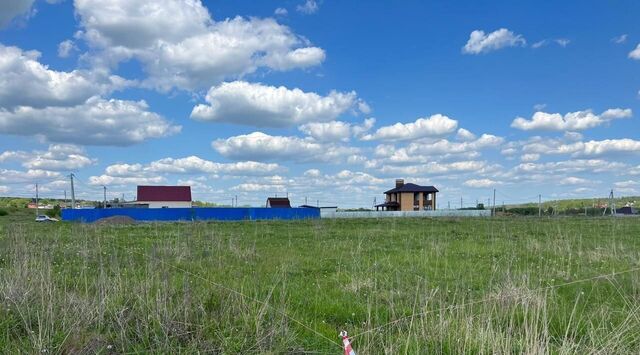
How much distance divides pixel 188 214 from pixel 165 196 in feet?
82.8

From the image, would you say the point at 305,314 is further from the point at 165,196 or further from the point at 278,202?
the point at 278,202

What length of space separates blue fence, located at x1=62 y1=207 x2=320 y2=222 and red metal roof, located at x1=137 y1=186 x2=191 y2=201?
71.6ft

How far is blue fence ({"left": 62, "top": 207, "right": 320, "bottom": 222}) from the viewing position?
44272mm

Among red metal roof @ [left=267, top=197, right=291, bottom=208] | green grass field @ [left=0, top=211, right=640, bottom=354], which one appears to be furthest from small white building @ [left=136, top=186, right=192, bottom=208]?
green grass field @ [left=0, top=211, right=640, bottom=354]

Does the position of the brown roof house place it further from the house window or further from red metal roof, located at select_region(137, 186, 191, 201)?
red metal roof, located at select_region(137, 186, 191, 201)

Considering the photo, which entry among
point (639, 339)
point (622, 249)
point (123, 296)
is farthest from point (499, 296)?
point (622, 249)

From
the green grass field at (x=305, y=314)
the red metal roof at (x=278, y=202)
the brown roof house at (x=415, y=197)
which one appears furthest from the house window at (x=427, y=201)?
the green grass field at (x=305, y=314)

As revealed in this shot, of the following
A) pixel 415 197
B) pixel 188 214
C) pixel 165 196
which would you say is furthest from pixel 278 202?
pixel 188 214

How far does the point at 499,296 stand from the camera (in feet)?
18.8

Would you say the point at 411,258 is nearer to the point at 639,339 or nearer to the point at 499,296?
the point at 499,296

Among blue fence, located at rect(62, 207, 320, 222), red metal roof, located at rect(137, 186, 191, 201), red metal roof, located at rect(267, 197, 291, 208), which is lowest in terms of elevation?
blue fence, located at rect(62, 207, 320, 222)

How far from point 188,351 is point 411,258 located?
7.48 m

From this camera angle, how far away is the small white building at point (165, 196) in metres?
68.7

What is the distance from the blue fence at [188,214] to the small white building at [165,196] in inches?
849
